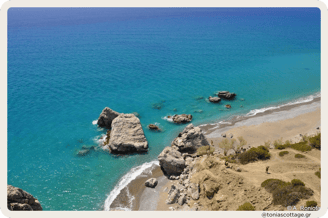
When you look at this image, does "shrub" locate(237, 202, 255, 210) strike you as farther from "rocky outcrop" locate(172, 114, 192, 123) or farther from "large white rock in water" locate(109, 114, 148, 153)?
"rocky outcrop" locate(172, 114, 192, 123)

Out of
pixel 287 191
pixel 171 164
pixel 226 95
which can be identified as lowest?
pixel 171 164

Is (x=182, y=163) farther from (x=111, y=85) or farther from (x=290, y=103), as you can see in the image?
(x=290, y=103)

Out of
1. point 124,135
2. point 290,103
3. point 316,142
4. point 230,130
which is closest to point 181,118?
point 230,130

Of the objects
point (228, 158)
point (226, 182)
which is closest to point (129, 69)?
point (228, 158)

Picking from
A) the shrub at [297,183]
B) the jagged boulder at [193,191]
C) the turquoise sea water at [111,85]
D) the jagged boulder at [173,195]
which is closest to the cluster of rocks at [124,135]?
the turquoise sea water at [111,85]

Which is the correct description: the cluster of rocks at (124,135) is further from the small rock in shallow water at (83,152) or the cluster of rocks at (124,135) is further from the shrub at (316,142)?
the shrub at (316,142)

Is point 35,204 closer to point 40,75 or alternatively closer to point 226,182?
point 226,182
